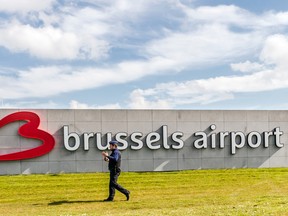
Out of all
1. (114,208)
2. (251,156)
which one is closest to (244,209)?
(114,208)

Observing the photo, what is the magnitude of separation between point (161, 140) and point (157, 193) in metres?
7.55

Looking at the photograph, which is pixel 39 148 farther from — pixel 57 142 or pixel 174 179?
pixel 174 179

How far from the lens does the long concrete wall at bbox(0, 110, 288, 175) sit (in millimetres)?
21844

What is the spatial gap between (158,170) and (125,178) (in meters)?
3.41

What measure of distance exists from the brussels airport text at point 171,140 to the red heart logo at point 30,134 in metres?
0.90

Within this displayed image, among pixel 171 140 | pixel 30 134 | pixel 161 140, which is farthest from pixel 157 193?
pixel 30 134

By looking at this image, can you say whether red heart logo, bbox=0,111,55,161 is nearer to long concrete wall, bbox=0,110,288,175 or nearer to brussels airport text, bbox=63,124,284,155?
long concrete wall, bbox=0,110,288,175

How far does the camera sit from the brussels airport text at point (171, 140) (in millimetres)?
22188

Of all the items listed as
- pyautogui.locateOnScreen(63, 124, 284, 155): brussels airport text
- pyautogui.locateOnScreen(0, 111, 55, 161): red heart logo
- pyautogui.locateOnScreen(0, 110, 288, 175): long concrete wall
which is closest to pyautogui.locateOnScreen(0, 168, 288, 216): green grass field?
pyautogui.locateOnScreen(0, 110, 288, 175): long concrete wall

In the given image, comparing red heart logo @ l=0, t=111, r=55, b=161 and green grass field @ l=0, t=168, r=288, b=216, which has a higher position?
red heart logo @ l=0, t=111, r=55, b=161

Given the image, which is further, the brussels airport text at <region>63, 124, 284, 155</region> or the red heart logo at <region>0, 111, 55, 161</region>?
the brussels airport text at <region>63, 124, 284, 155</region>

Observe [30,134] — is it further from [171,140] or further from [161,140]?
[171,140]

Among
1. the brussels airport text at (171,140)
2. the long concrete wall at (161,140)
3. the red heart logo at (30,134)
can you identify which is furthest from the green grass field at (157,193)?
the brussels airport text at (171,140)

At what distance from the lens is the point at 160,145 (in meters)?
23.4
